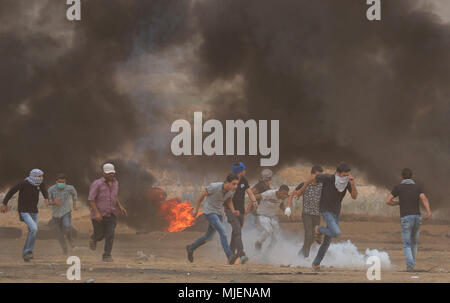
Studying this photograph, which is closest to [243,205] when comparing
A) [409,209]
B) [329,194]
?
[329,194]

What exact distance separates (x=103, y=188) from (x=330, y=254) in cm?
604

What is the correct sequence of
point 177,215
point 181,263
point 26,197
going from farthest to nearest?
point 177,215 → point 181,263 → point 26,197

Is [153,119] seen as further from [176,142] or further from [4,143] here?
[4,143]

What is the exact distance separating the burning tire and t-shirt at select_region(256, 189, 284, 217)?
43.2 feet

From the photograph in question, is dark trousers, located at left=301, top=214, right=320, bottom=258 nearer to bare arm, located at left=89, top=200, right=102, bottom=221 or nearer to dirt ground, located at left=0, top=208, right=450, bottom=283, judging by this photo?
dirt ground, located at left=0, top=208, right=450, bottom=283

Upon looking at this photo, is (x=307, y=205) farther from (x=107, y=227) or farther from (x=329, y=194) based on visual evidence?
(x=107, y=227)

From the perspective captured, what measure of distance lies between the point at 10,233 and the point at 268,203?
14.6m

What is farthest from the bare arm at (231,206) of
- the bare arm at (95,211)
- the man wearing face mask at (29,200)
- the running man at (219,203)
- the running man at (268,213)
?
the man wearing face mask at (29,200)

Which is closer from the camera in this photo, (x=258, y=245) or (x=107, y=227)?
Result: (x=107, y=227)

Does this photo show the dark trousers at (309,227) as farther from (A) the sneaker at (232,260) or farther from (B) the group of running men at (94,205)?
(B) the group of running men at (94,205)

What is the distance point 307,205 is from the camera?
1653 centimetres

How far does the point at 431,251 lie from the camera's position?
23.2 meters

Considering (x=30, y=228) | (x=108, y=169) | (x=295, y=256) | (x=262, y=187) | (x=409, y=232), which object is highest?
(x=108, y=169)

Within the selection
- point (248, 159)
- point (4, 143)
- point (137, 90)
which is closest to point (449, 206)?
point (248, 159)
